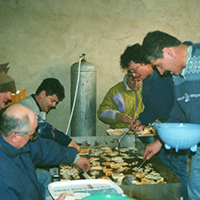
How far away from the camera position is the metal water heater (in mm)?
4078

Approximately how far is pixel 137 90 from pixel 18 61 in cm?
215

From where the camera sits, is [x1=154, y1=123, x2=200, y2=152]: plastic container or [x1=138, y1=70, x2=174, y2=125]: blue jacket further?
[x1=138, y1=70, x2=174, y2=125]: blue jacket

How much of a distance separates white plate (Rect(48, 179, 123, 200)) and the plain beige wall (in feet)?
10.0

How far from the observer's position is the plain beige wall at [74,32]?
446 cm

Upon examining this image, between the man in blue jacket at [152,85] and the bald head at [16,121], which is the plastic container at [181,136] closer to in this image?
the bald head at [16,121]

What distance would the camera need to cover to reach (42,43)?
453 centimetres

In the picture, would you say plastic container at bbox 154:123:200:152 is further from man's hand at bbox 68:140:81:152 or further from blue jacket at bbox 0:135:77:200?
man's hand at bbox 68:140:81:152

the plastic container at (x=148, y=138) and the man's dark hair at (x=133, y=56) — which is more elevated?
the man's dark hair at (x=133, y=56)

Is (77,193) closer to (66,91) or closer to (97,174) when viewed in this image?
(97,174)

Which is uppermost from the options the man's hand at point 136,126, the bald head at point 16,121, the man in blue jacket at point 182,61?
the man in blue jacket at point 182,61

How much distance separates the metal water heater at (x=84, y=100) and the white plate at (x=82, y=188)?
2.37m

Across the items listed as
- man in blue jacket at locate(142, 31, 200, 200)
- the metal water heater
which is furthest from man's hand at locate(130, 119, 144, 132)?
man in blue jacket at locate(142, 31, 200, 200)

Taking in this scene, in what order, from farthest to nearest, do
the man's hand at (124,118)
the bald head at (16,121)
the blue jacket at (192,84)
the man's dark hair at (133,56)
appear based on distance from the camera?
the man's hand at (124,118), the man's dark hair at (133,56), the blue jacket at (192,84), the bald head at (16,121)

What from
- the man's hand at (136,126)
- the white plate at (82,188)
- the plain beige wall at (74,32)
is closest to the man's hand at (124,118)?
the man's hand at (136,126)
